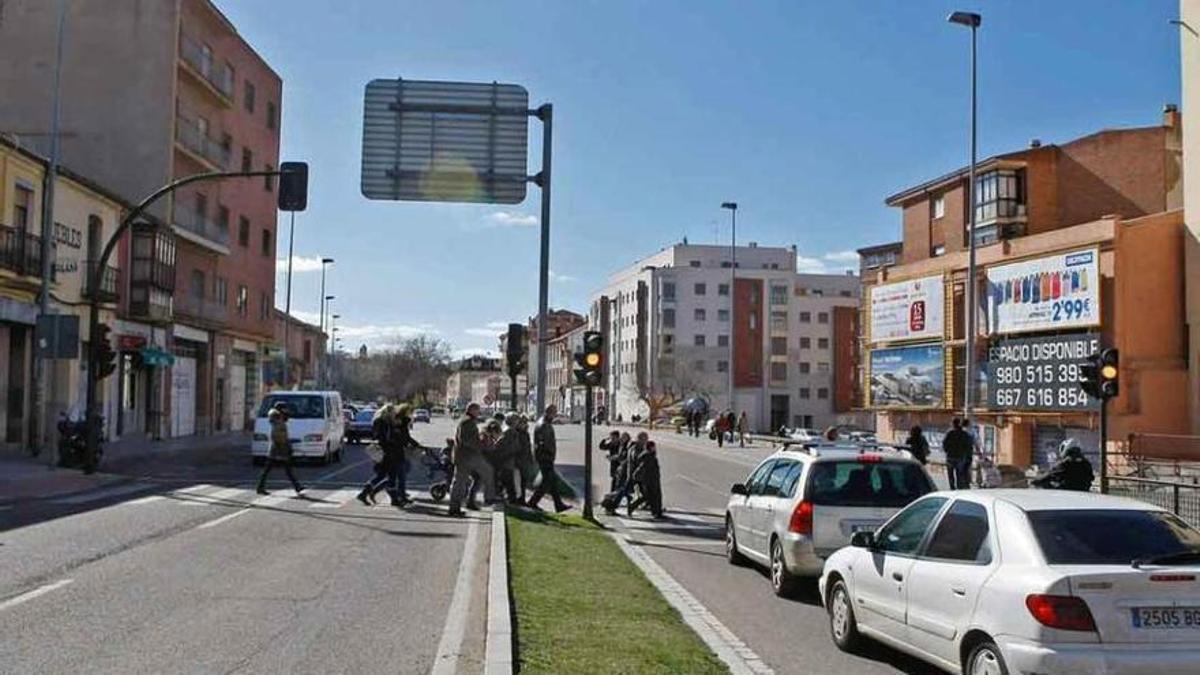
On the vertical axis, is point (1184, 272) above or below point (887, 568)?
above

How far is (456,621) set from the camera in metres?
9.02

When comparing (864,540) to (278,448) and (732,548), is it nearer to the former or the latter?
(732,548)

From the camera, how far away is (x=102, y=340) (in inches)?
941

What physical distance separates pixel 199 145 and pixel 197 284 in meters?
5.84

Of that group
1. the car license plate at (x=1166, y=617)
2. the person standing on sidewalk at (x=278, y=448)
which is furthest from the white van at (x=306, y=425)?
the car license plate at (x=1166, y=617)

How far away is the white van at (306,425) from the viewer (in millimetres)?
28391

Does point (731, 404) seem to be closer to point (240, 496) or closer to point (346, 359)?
point (346, 359)

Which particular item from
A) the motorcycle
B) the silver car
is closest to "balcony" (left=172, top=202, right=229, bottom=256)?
the motorcycle

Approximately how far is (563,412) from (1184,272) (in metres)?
108

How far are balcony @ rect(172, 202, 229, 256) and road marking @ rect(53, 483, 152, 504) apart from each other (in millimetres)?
24285

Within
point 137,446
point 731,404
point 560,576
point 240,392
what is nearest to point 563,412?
point 731,404

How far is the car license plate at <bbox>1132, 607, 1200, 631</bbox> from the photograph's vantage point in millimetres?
6094

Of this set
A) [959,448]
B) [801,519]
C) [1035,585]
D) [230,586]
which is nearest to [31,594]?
[230,586]

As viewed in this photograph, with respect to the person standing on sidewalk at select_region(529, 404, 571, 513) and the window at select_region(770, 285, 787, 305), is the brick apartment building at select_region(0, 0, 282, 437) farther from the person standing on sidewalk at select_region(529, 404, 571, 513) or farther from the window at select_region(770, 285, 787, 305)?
the window at select_region(770, 285, 787, 305)
